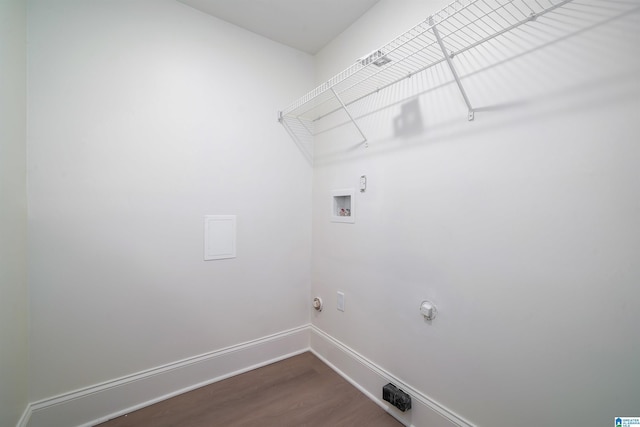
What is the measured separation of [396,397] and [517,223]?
3.81ft

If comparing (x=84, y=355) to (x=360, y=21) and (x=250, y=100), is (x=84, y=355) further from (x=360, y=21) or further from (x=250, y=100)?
(x=360, y=21)

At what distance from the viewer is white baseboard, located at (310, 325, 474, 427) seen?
4.38ft

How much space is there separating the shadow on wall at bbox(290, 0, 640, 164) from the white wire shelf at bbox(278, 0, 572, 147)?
0.04 metres

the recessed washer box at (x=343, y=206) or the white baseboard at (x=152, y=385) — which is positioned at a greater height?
the recessed washer box at (x=343, y=206)

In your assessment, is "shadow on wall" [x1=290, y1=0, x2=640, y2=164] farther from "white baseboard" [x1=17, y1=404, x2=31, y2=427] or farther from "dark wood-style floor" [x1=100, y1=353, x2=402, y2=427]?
"white baseboard" [x1=17, y1=404, x2=31, y2=427]

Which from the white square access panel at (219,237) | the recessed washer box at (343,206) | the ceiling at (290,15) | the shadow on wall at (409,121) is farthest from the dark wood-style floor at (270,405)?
the ceiling at (290,15)

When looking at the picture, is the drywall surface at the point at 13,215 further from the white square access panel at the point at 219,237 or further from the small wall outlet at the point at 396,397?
the small wall outlet at the point at 396,397

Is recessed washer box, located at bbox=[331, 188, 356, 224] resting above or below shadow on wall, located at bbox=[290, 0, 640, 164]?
below

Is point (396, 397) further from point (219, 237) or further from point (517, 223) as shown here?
point (219, 237)

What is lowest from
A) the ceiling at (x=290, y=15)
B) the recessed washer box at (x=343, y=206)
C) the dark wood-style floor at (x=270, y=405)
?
the dark wood-style floor at (x=270, y=405)

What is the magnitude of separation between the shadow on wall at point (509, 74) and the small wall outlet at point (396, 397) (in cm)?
148

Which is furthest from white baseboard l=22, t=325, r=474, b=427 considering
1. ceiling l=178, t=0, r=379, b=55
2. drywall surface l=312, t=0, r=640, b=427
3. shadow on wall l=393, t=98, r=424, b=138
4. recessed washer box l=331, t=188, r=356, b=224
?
ceiling l=178, t=0, r=379, b=55

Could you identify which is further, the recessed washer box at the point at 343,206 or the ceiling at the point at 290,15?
the recessed washer box at the point at 343,206

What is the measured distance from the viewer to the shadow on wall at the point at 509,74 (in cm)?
90
